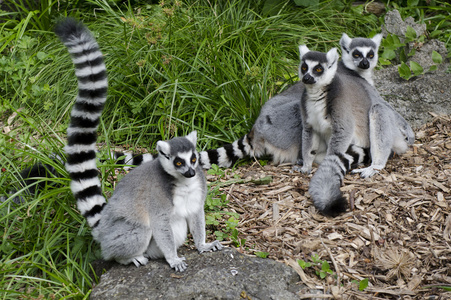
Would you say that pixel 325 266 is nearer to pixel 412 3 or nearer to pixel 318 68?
pixel 318 68

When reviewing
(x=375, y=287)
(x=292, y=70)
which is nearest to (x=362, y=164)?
(x=292, y=70)

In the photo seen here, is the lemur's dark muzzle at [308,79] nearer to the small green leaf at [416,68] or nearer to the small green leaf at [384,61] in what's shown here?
the small green leaf at [416,68]

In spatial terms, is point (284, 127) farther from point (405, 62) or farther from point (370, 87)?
point (405, 62)

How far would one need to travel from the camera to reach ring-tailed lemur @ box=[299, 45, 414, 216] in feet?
15.2

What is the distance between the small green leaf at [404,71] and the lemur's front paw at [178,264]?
13.2 feet

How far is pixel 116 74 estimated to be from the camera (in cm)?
567

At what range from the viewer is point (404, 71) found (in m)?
6.02

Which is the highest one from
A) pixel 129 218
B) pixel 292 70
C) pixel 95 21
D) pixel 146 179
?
pixel 95 21

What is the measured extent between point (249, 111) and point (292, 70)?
36.2 inches

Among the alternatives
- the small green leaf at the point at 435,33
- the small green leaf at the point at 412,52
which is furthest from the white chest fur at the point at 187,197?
the small green leaf at the point at 435,33

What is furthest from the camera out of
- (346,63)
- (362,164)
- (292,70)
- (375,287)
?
(292,70)

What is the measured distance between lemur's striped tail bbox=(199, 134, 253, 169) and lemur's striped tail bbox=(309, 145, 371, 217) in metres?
0.93

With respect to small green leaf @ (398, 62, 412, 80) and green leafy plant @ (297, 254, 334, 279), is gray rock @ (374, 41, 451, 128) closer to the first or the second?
small green leaf @ (398, 62, 412, 80)

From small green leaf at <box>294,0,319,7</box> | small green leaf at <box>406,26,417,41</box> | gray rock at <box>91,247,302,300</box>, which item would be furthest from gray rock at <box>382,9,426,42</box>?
gray rock at <box>91,247,302,300</box>
